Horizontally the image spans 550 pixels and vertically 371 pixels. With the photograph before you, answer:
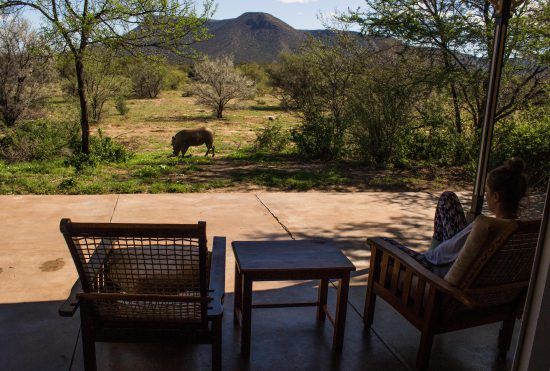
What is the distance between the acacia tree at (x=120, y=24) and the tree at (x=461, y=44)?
3.73 metres

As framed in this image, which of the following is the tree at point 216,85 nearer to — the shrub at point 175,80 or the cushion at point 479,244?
the shrub at point 175,80

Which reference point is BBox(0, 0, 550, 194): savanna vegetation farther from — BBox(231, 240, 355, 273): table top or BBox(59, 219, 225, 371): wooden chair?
BBox(59, 219, 225, 371): wooden chair

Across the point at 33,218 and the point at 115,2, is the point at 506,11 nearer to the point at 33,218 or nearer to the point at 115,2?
the point at 33,218

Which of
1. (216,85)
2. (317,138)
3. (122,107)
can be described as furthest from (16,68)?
(216,85)

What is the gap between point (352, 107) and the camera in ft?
33.8

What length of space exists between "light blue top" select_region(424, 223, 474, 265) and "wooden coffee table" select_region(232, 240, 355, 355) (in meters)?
0.50

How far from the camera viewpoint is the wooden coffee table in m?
2.71

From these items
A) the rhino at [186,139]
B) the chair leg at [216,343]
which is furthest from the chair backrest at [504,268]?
the rhino at [186,139]

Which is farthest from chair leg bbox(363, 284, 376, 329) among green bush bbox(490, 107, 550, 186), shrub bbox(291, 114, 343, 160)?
shrub bbox(291, 114, 343, 160)

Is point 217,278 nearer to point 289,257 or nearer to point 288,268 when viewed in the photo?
point 288,268

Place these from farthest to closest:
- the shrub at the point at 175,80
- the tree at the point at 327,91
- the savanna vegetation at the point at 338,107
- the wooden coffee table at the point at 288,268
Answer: the shrub at the point at 175,80 < the tree at the point at 327,91 < the savanna vegetation at the point at 338,107 < the wooden coffee table at the point at 288,268

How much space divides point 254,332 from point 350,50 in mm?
8754

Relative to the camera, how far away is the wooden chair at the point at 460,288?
237cm

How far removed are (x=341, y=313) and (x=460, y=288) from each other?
76 cm
